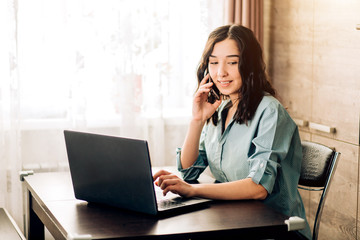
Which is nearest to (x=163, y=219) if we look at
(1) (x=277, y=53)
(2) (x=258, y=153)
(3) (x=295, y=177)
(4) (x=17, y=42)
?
(2) (x=258, y=153)

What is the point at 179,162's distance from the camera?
2002 millimetres

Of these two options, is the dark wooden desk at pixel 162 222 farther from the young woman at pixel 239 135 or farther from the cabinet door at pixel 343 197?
the cabinet door at pixel 343 197

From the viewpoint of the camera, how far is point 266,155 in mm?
1690

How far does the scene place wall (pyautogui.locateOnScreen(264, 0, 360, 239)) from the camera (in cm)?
255

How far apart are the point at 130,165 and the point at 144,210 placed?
0.43 feet

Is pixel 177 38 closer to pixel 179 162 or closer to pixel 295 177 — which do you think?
pixel 179 162

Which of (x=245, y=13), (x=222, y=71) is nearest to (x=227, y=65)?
(x=222, y=71)

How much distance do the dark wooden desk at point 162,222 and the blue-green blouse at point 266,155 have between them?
163 millimetres

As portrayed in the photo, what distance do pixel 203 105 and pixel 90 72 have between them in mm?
1129

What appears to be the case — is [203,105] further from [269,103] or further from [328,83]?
[328,83]

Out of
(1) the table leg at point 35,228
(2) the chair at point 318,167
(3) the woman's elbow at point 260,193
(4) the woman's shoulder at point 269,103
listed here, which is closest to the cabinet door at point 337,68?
(2) the chair at point 318,167

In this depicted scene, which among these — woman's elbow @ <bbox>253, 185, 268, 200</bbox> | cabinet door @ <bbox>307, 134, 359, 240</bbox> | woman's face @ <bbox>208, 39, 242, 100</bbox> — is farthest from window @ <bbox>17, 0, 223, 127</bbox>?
woman's elbow @ <bbox>253, 185, 268, 200</bbox>

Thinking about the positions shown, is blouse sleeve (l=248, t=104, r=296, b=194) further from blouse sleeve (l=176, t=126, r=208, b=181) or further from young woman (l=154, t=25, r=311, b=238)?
Result: blouse sleeve (l=176, t=126, r=208, b=181)

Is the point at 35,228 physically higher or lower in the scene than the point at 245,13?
lower
